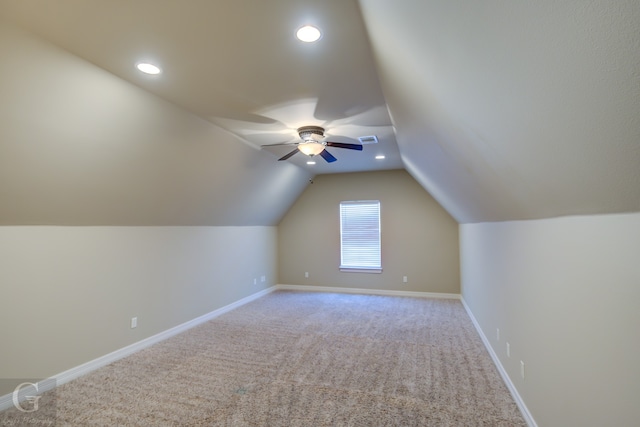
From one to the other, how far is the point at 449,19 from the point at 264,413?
2.77 meters

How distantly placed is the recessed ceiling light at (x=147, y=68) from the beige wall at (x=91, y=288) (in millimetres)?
1848

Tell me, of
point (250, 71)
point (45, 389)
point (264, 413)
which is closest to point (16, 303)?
point (45, 389)

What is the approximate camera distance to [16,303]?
8.71 feet

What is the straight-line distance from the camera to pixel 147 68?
2.30m

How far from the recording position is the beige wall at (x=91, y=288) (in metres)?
2.67

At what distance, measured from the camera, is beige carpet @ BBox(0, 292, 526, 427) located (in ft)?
7.77

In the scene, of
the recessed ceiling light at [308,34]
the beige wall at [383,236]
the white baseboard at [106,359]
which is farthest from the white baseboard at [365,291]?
the recessed ceiling light at [308,34]

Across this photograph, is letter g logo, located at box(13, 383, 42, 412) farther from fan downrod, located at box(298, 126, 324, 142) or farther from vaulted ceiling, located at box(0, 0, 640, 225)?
fan downrod, located at box(298, 126, 324, 142)

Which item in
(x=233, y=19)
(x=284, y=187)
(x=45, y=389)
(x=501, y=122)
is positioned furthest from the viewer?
(x=284, y=187)

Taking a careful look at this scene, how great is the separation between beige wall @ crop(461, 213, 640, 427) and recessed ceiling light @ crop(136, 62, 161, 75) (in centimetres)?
285

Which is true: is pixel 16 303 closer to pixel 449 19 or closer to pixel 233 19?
pixel 233 19

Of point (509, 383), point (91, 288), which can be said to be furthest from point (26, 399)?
point (509, 383)

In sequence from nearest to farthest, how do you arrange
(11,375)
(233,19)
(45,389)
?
(233,19) → (11,375) → (45,389)

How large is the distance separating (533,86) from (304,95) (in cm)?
218
